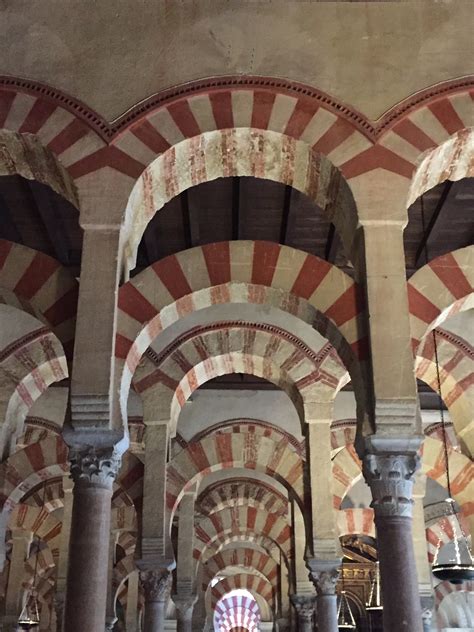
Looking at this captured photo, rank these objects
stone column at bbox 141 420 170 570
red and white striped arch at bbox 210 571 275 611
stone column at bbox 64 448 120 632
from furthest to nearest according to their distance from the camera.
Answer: red and white striped arch at bbox 210 571 275 611
stone column at bbox 141 420 170 570
stone column at bbox 64 448 120 632

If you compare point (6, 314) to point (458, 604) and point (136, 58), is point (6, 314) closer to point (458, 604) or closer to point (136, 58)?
point (136, 58)

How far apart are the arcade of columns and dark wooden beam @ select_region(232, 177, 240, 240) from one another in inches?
31.3

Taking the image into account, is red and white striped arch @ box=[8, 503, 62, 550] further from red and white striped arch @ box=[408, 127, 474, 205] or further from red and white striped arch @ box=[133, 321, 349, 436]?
red and white striped arch @ box=[408, 127, 474, 205]

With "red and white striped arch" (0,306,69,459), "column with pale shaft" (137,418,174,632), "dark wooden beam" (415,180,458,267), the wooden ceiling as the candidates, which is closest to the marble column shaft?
"column with pale shaft" (137,418,174,632)

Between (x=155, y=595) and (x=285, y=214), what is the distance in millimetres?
3896

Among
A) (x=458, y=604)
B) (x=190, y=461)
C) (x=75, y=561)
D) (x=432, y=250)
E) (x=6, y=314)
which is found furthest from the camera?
(x=458, y=604)

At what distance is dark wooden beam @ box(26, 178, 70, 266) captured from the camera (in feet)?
23.3

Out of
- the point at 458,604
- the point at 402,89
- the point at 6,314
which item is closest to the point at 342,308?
the point at 402,89

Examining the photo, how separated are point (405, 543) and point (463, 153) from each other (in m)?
2.78

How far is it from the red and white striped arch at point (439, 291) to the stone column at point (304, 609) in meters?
5.52

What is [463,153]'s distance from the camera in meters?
5.66

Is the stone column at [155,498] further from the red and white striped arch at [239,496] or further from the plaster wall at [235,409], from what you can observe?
the red and white striped arch at [239,496]

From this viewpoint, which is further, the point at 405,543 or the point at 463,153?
the point at 463,153

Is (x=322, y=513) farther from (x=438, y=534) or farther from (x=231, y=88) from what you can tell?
(x=438, y=534)
